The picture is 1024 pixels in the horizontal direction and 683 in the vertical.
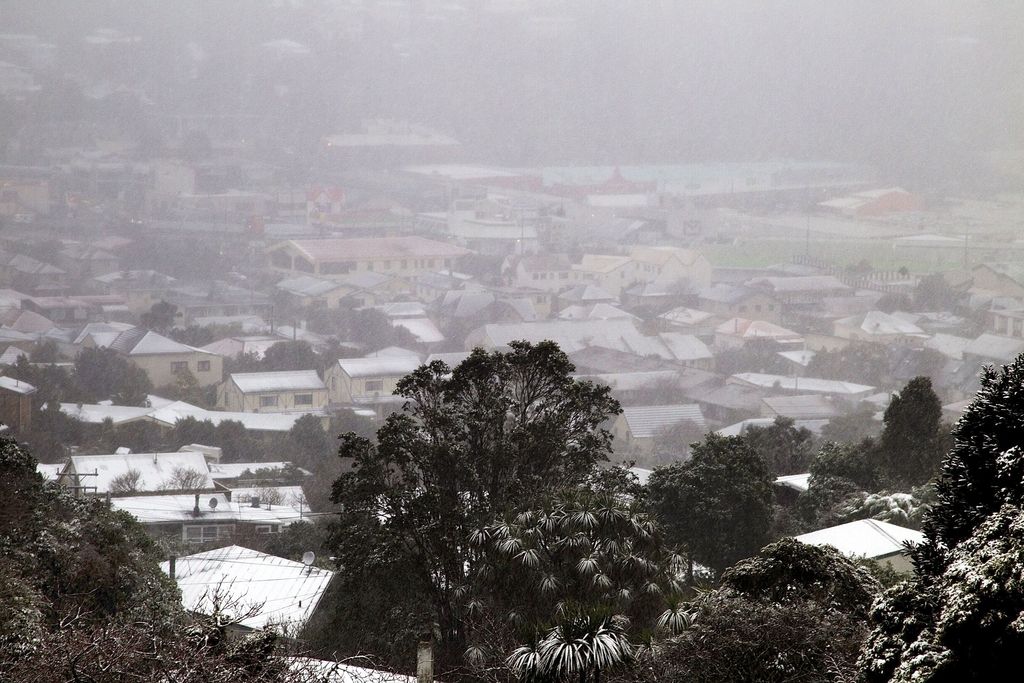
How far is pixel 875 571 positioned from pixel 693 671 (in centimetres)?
378

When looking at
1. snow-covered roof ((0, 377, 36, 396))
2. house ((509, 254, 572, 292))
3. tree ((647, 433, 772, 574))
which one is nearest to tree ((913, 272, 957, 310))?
house ((509, 254, 572, 292))

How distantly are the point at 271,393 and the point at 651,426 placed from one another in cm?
1599

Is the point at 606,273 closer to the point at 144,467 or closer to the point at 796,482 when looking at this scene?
the point at 144,467

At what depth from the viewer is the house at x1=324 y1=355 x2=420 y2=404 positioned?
51031 millimetres

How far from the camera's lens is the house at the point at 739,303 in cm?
6944

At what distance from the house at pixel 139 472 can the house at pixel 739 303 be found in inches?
1517

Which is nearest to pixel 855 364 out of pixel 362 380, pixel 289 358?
pixel 362 380

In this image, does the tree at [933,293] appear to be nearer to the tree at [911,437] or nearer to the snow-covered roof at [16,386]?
the snow-covered roof at [16,386]

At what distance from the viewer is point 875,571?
11195 millimetres

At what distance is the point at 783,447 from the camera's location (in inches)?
945

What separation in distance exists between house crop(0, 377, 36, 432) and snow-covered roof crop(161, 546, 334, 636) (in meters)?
26.0

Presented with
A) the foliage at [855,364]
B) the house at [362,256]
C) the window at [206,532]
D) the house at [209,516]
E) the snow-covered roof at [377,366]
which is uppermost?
the house at [362,256]

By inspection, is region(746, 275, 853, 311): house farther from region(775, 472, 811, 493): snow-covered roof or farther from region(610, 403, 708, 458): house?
region(775, 472, 811, 493): snow-covered roof

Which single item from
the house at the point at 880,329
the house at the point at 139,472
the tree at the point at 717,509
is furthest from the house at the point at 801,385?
the tree at the point at 717,509
